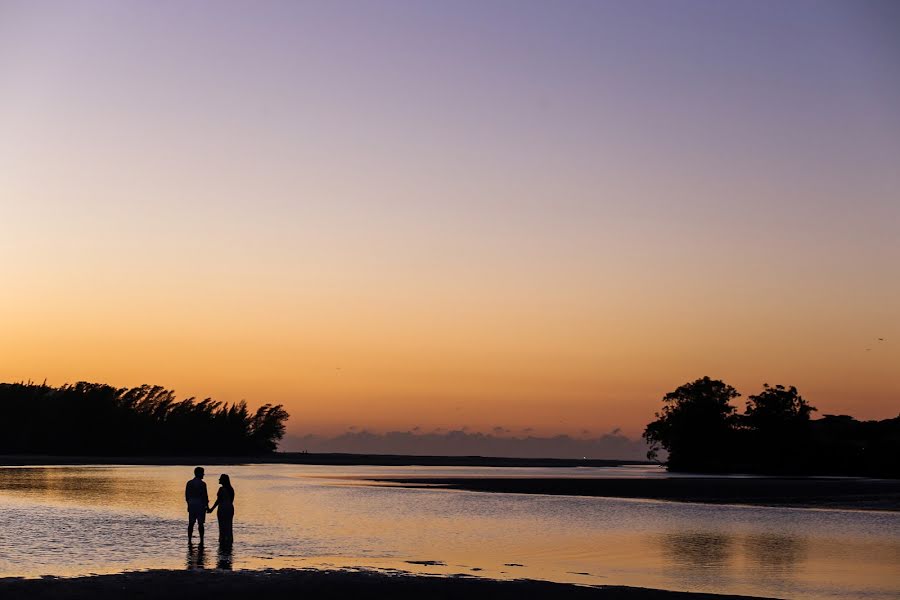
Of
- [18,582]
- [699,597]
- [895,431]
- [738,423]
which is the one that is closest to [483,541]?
[699,597]

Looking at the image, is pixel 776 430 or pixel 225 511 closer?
pixel 225 511

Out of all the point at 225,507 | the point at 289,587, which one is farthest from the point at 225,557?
the point at 289,587

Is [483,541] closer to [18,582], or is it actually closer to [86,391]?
[18,582]

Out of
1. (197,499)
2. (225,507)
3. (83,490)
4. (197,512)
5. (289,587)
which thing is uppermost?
(197,499)

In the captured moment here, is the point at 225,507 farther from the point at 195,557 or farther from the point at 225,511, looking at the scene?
the point at 195,557

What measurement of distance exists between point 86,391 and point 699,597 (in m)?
180

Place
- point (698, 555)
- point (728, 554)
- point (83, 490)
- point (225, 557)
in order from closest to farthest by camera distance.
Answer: point (225, 557)
point (698, 555)
point (728, 554)
point (83, 490)

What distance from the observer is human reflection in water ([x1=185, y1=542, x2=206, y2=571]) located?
26984 millimetres

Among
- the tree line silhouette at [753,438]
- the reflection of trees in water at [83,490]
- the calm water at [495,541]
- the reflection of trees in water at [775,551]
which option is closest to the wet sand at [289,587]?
the calm water at [495,541]

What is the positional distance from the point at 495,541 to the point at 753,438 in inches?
5332

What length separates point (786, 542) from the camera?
39.8 meters

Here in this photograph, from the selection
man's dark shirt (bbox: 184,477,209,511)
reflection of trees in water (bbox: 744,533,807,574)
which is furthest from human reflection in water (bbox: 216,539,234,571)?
reflection of trees in water (bbox: 744,533,807,574)

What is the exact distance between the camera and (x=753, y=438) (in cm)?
16400

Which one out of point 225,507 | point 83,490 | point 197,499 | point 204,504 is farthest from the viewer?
point 83,490
